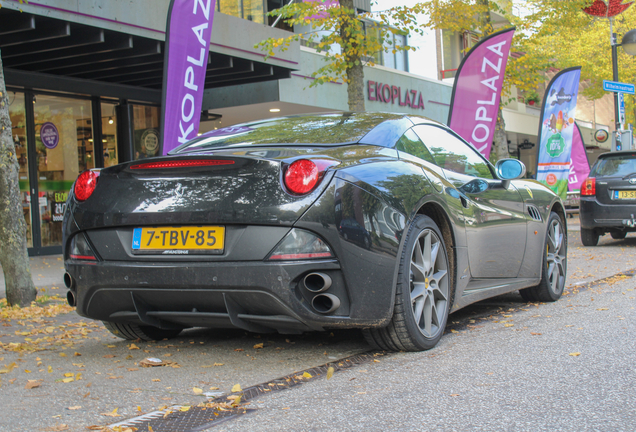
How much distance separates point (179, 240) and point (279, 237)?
531 mm

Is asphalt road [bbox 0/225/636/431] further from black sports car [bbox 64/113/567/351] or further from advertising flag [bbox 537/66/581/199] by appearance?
advertising flag [bbox 537/66/581/199]

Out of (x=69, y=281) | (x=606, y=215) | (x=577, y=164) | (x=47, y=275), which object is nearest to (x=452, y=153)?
(x=69, y=281)

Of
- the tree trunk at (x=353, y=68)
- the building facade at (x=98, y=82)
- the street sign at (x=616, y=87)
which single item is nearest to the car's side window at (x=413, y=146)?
the building facade at (x=98, y=82)

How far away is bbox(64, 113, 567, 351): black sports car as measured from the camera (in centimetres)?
→ 327

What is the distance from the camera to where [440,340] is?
4168 millimetres

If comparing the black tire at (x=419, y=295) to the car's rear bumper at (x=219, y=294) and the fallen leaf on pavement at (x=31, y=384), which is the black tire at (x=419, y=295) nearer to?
the car's rear bumper at (x=219, y=294)

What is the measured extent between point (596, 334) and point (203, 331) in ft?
8.30

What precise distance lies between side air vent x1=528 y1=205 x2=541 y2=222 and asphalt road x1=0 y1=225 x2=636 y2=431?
0.78m

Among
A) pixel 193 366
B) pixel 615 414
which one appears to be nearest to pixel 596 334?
pixel 615 414

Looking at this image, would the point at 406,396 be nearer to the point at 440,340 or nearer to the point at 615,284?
the point at 440,340

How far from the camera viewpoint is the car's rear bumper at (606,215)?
425 inches

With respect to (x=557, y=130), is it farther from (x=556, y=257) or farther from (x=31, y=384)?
(x=31, y=384)

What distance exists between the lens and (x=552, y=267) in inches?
224

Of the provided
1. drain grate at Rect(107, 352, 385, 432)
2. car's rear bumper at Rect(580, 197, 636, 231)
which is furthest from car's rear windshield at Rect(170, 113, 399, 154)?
car's rear bumper at Rect(580, 197, 636, 231)
